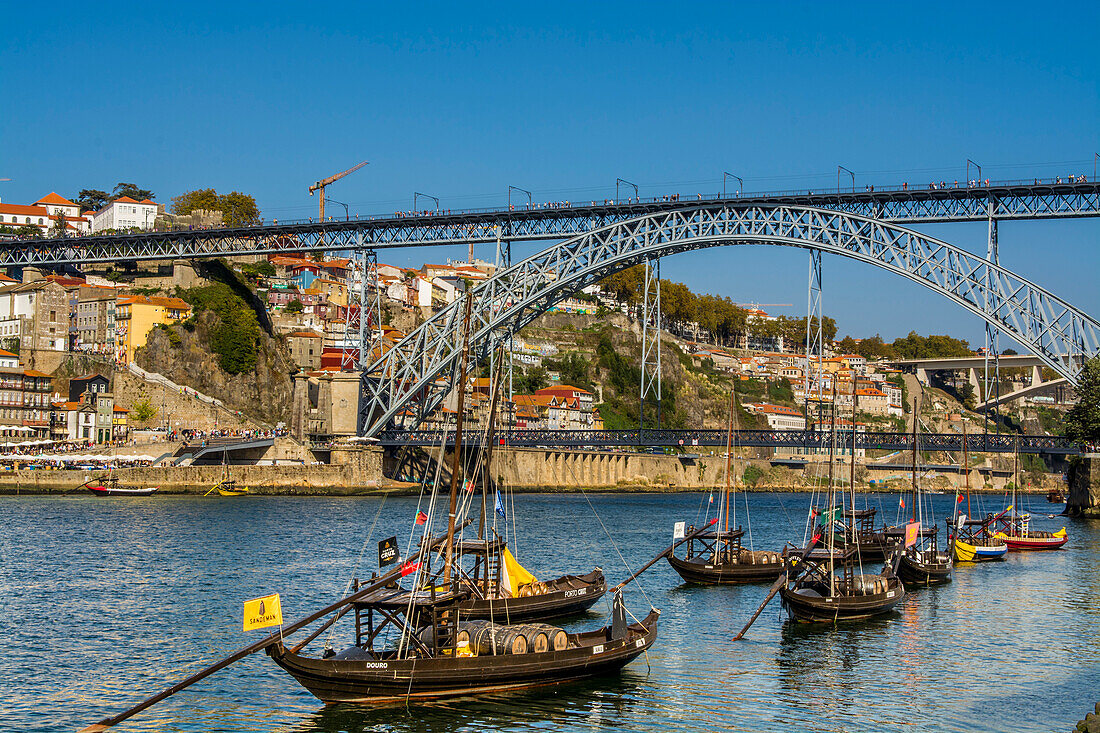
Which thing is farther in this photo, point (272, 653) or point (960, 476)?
point (960, 476)

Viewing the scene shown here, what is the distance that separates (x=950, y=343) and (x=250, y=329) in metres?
131

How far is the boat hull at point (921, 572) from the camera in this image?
118 feet

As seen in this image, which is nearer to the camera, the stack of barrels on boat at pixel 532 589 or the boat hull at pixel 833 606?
the stack of barrels on boat at pixel 532 589

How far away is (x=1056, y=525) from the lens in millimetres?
59125

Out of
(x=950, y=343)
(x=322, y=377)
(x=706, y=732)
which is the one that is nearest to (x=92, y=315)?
(x=322, y=377)

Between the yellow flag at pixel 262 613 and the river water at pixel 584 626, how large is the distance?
1.72 metres

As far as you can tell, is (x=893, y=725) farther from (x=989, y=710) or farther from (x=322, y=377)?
(x=322, y=377)

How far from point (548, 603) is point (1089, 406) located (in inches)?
1574

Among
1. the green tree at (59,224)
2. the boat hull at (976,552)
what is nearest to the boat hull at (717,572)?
the boat hull at (976,552)

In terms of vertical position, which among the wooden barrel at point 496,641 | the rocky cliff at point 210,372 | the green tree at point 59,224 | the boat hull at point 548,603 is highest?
the green tree at point 59,224

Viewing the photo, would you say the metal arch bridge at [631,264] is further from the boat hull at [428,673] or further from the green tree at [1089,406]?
the boat hull at [428,673]

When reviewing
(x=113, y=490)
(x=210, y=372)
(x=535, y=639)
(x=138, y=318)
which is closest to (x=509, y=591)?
(x=535, y=639)

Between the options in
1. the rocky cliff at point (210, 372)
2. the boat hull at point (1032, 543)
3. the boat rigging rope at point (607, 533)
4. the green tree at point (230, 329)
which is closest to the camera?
the boat rigging rope at point (607, 533)

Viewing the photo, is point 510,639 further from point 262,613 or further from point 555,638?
point 262,613
